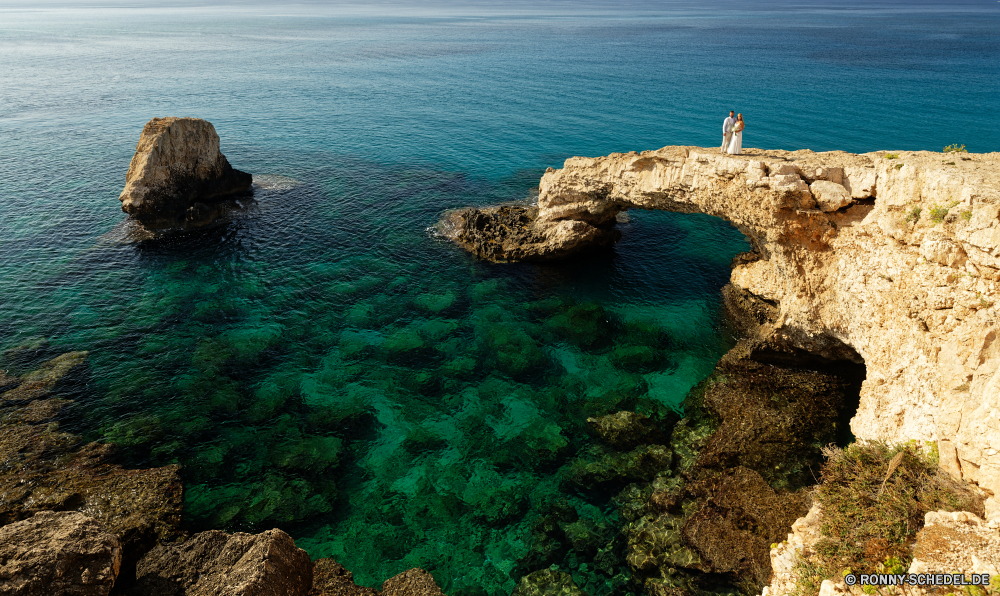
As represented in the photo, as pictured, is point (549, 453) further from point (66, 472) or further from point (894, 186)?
point (66, 472)

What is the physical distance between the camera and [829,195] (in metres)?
18.2

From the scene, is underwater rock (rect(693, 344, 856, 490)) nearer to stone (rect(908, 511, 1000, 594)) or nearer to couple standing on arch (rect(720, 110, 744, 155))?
stone (rect(908, 511, 1000, 594))

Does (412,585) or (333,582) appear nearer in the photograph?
(333,582)

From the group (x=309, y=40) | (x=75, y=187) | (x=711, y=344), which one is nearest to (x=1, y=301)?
(x=75, y=187)

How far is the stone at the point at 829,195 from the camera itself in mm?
18078

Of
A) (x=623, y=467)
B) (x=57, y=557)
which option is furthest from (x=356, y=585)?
(x=623, y=467)

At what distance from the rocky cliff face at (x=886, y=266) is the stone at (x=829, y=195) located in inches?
2.0

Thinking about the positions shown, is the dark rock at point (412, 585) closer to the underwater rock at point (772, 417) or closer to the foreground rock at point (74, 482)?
the foreground rock at point (74, 482)

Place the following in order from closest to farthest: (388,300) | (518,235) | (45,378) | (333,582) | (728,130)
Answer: (333,582), (45,378), (728,130), (388,300), (518,235)

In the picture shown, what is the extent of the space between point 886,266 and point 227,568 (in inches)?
860

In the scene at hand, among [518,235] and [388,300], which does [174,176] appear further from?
[518,235]

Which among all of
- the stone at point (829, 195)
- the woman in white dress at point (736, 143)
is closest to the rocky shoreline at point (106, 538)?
the stone at point (829, 195)

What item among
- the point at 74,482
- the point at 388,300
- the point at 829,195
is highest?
the point at 829,195

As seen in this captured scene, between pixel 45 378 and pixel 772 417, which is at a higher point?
pixel 772 417
